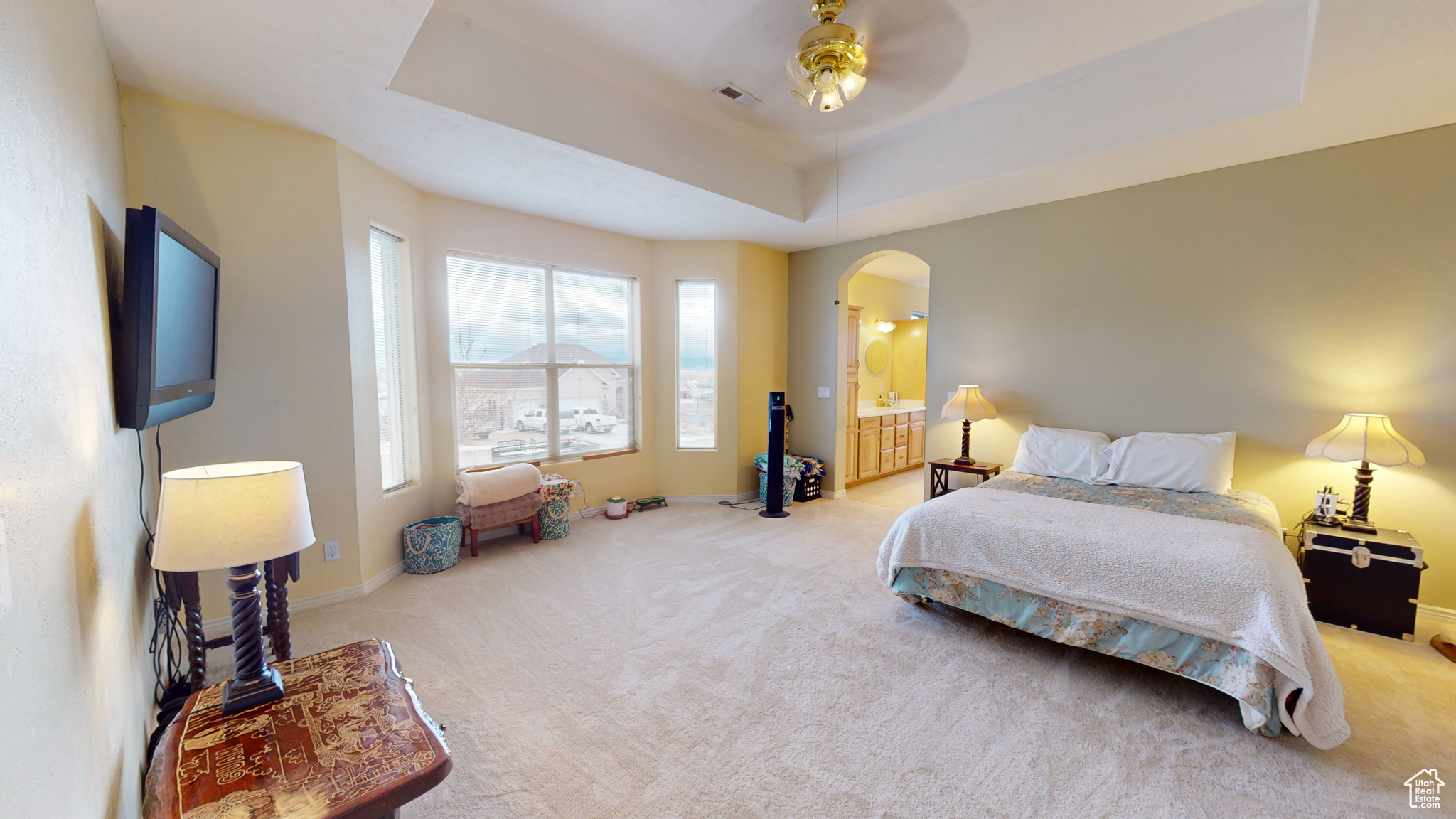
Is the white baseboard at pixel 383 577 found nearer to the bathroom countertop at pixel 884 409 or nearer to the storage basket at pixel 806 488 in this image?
the storage basket at pixel 806 488

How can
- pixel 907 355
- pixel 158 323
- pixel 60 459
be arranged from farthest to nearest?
pixel 907 355, pixel 158 323, pixel 60 459

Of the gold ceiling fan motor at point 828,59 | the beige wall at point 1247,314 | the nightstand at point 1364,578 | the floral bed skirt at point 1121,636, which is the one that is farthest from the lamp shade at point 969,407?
the gold ceiling fan motor at point 828,59

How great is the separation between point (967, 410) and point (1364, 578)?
2.21m

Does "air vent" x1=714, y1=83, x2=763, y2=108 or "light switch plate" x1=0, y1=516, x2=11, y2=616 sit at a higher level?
"air vent" x1=714, y1=83, x2=763, y2=108

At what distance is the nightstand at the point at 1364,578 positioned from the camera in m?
2.66

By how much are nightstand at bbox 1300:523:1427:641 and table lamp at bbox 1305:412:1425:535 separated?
139 mm

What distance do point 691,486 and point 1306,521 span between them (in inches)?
172

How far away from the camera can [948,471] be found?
4.46 meters

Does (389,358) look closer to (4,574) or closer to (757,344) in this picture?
(4,574)

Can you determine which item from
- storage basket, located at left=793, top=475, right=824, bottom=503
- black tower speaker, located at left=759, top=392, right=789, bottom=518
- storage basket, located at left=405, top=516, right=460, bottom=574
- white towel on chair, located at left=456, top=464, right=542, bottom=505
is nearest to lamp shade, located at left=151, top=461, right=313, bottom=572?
storage basket, located at left=405, top=516, right=460, bottom=574

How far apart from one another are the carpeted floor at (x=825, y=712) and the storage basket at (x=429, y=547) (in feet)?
0.54

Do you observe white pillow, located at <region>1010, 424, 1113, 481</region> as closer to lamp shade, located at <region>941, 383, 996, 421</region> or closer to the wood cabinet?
lamp shade, located at <region>941, 383, 996, 421</region>

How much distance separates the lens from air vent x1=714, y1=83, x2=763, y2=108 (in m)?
3.10

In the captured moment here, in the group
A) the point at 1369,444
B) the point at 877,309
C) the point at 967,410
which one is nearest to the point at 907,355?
the point at 877,309
